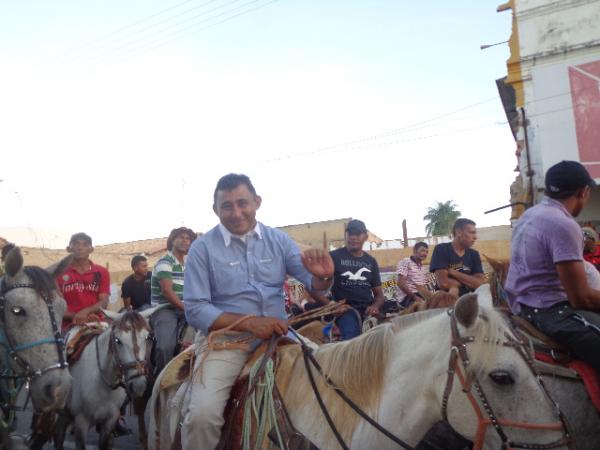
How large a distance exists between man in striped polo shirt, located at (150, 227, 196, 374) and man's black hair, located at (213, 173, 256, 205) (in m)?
3.39

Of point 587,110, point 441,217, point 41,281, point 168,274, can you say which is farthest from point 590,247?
point 441,217

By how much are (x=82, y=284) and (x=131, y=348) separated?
142 cm

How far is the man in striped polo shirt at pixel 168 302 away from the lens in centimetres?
668

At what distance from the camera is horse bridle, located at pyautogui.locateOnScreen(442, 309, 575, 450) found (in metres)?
2.40

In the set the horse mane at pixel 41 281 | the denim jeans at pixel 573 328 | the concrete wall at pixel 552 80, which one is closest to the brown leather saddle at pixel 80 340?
the horse mane at pixel 41 281

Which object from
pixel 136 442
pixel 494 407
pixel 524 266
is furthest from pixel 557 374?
pixel 136 442

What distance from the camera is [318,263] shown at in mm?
3170

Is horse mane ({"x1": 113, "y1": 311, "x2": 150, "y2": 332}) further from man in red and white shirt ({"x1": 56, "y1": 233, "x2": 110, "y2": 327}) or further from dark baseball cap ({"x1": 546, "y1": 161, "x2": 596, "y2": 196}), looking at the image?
dark baseball cap ({"x1": 546, "y1": 161, "x2": 596, "y2": 196})

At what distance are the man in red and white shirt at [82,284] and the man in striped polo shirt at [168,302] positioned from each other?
0.76 m

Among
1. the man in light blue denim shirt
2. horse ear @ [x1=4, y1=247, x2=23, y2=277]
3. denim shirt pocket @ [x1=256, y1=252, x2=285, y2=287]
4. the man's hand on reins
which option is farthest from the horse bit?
the man's hand on reins

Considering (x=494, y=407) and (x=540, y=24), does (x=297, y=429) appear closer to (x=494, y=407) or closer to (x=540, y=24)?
(x=494, y=407)

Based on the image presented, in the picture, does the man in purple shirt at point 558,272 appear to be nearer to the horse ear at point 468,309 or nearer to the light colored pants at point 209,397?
the horse ear at point 468,309

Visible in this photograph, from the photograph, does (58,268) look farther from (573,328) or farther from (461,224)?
(461,224)

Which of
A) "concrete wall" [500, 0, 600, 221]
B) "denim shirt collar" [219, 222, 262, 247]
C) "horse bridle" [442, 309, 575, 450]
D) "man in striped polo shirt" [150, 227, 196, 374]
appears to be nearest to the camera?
"horse bridle" [442, 309, 575, 450]
